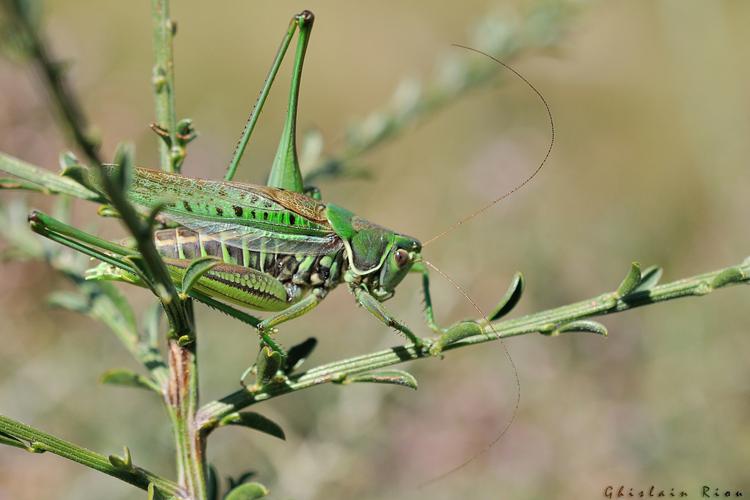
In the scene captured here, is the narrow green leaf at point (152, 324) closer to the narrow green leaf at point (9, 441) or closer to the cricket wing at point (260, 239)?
the cricket wing at point (260, 239)

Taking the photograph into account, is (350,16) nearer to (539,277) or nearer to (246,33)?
(246,33)

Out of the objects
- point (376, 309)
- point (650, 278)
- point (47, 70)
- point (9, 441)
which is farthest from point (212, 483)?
point (47, 70)

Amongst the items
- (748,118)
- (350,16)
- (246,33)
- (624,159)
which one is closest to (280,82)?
(246,33)

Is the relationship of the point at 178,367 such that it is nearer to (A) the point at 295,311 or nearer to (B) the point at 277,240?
(A) the point at 295,311

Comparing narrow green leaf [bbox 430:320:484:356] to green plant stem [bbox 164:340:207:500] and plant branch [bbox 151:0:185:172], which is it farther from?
plant branch [bbox 151:0:185:172]

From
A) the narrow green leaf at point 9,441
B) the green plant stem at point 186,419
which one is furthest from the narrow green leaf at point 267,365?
the narrow green leaf at point 9,441
